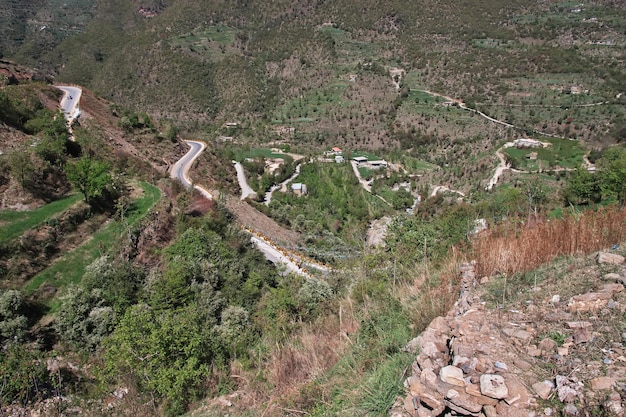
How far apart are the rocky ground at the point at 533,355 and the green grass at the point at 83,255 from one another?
1266 centimetres

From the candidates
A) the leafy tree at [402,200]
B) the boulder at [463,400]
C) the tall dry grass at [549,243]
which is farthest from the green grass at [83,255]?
the leafy tree at [402,200]

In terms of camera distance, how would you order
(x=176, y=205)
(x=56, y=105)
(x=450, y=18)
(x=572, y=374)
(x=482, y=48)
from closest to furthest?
(x=572, y=374), (x=176, y=205), (x=56, y=105), (x=482, y=48), (x=450, y=18)

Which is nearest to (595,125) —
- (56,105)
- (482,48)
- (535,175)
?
(535,175)

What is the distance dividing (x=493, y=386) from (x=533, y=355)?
0.56 meters

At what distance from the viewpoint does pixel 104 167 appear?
1758cm

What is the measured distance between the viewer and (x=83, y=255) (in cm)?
1439

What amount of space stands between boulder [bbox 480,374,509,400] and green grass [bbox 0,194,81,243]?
1540 cm

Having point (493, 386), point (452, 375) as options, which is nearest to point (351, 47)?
point (452, 375)

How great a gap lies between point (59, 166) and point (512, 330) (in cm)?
2100

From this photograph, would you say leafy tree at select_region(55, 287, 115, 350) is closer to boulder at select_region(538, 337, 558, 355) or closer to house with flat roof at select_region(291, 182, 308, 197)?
boulder at select_region(538, 337, 558, 355)

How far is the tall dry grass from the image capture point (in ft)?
15.5

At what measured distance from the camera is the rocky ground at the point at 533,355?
2.52m

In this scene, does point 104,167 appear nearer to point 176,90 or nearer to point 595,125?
point 595,125

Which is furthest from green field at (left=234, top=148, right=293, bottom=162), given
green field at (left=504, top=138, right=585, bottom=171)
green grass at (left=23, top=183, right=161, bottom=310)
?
green grass at (left=23, top=183, right=161, bottom=310)
